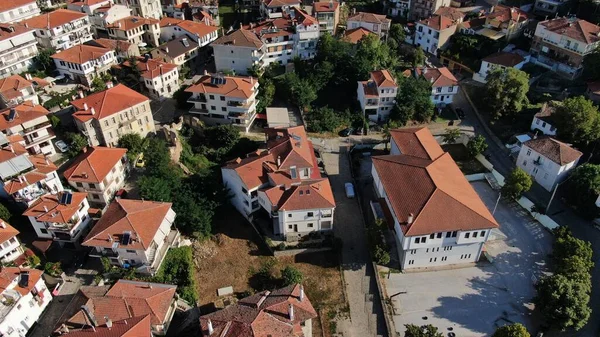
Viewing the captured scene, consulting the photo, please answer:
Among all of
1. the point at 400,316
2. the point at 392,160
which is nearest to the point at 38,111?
the point at 392,160

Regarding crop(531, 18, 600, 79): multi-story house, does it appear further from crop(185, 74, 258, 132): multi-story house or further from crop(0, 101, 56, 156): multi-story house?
crop(0, 101, 56, 156): multi-story house

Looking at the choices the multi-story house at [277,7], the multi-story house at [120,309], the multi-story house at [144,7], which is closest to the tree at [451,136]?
the multi-story house at [277,7]

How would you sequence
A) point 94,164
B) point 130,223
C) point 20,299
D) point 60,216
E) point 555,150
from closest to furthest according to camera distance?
point 20,299
point 130,223
point 60,216
point 94,164
point 555,150

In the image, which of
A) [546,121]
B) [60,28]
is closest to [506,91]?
[546,121]

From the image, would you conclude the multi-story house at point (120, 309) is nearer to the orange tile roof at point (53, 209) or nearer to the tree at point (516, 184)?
the orange tile roof at point (53, 209)

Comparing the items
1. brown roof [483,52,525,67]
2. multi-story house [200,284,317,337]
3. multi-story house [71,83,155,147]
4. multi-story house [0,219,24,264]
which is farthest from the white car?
brown roof [483,52,525,67]

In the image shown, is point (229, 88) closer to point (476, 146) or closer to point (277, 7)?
point (277, 7)
